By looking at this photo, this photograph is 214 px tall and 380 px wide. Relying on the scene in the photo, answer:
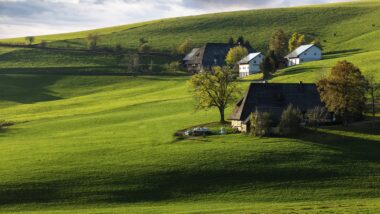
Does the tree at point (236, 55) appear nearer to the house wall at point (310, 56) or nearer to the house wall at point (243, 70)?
the house wall at point (243, 70)

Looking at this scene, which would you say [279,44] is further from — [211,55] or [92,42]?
[92,42]

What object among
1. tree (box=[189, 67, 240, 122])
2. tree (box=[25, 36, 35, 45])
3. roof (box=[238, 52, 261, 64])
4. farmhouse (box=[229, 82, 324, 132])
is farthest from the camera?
tree (box=[25, 36, 35, 45])

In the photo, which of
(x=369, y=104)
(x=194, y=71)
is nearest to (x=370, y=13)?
(x=194, y=71)

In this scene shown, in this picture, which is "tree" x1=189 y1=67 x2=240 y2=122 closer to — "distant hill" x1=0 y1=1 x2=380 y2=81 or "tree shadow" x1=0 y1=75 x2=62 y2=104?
"tree shadow" x1=0 y1=75 x2=62 y2=104

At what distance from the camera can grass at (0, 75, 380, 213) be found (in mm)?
44906

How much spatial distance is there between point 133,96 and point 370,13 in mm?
105738

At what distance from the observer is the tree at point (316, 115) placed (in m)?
65.3

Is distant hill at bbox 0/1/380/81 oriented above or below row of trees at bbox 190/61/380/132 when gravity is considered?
above

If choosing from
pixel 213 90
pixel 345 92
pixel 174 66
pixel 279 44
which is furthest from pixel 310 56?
pixel 345 92

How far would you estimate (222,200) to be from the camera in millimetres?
45438

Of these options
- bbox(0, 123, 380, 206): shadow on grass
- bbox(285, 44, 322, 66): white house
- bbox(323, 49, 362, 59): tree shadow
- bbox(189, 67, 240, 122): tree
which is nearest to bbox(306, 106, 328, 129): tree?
bbox(0, 123, 380, 206): shadow on grass

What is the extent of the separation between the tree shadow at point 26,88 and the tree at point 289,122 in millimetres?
64181

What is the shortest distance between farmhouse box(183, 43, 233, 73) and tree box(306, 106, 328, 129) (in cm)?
7828

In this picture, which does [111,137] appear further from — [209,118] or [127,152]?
[209,118]
